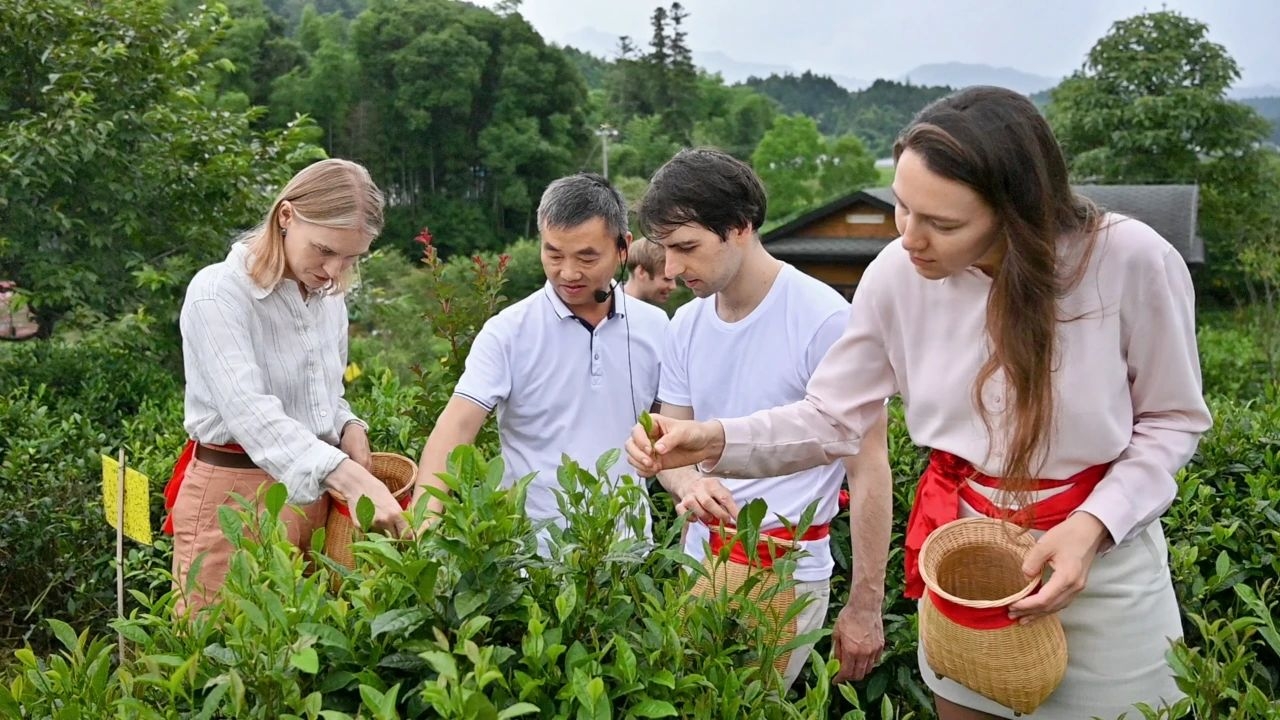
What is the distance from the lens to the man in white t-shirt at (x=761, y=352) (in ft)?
7.71

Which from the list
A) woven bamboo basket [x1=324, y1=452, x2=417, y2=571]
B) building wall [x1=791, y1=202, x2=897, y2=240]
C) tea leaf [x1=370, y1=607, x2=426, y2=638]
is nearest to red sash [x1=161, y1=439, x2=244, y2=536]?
woven bamboo basket [x1=324, y1=452, x2=417, y2=571]

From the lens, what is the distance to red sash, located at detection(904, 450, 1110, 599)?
1.85 m

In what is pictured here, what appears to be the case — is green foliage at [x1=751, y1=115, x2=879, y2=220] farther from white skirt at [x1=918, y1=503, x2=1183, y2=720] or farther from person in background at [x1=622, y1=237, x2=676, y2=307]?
white skirt at [x1=918, y1=503, x2=1183, y2=720]

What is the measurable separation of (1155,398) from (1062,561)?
1.02 ft

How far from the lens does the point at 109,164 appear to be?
6.71 meters

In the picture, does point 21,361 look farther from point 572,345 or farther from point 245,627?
point 245,627

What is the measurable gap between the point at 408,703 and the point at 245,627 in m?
0.23

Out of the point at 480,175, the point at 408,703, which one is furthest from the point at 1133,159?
the point at 408,703

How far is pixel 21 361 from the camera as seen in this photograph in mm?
6328

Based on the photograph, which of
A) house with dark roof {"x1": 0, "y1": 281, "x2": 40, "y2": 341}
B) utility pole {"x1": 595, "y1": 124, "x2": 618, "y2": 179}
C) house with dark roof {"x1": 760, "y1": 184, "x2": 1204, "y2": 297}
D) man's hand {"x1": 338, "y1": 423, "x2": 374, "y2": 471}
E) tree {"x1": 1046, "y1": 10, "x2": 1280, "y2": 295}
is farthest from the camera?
utility pole {"x1": 595, "y1": 124, "x2": 618, "y2": 179}

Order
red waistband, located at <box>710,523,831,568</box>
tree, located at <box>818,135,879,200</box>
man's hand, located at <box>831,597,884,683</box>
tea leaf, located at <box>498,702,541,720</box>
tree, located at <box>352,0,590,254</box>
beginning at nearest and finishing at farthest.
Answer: tea leaf, located at <box>498,702,541,720</box> → red waistband, located at <box>710,523,831,568</box> → man's hand, located at <box>831,597,884,683</box> → tree, located at <box>352,0,590,254</box> → tree, located at <box>818,135,879,200</box>

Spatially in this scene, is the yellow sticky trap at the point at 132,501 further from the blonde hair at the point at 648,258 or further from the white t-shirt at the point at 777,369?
the blonde hair at the point at 648,258

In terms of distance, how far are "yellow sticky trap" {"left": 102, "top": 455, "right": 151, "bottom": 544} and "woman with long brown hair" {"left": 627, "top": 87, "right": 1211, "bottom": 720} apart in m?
1.61

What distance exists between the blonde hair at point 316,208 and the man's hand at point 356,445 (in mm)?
472
